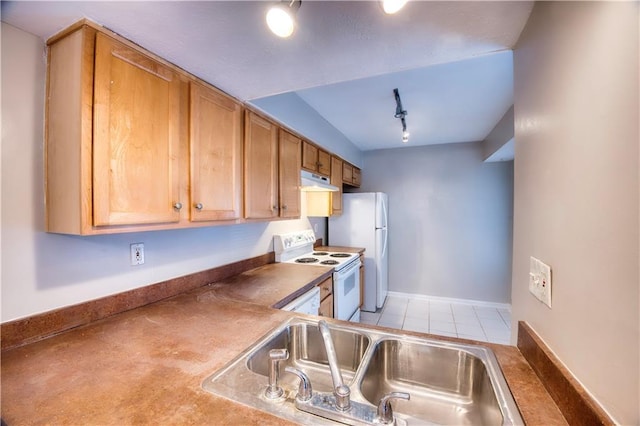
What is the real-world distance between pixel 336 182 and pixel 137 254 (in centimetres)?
232

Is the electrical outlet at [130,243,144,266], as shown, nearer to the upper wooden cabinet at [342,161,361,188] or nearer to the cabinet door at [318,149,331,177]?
the cabinet door at [318,149,331,177]

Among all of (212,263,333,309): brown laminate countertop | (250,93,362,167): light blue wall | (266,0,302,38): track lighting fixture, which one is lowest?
(212,263,333,309): brown laminate countertop

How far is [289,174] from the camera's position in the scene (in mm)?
2199

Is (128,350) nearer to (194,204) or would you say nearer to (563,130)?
(194,204)

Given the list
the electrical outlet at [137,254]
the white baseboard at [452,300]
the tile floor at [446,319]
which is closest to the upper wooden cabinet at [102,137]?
the electrical outlet at [137,254]

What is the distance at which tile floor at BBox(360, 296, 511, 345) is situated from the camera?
297 cm

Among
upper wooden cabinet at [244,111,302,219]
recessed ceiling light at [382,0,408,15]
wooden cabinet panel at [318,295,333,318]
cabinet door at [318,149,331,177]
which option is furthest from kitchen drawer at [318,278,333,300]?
recessed ceiling light at [382,0,408,15]

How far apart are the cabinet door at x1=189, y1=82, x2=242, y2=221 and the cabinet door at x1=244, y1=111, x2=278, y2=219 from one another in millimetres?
64

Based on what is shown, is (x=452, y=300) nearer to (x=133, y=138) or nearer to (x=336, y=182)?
(x=336, y=182)

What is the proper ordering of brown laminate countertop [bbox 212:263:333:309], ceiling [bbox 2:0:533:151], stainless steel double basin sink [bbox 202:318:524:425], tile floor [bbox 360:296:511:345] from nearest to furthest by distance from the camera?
stainless steel double basin sink [bbox 202:318:524:425] → ceiling [bbox 2:0:533:151] → brown laminate countertop [bbox 212:263:333:309] → tile floor [bbox 360:296:511:345]

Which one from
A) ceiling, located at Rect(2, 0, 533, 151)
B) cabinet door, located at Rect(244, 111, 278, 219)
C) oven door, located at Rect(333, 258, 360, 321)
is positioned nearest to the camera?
ceiling, located at Rect(2, 0, 533, 151)

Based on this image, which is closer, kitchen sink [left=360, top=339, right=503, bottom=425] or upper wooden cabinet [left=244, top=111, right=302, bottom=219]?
kitchen sink [left=360, top=339, right=503, bottom=425]

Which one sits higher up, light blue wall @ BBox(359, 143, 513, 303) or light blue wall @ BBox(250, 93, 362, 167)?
light blue wall @ BBox(250, 93, 362, 167)

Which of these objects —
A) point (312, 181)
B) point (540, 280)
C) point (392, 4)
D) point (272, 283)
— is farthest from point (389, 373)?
point (312, 181)
